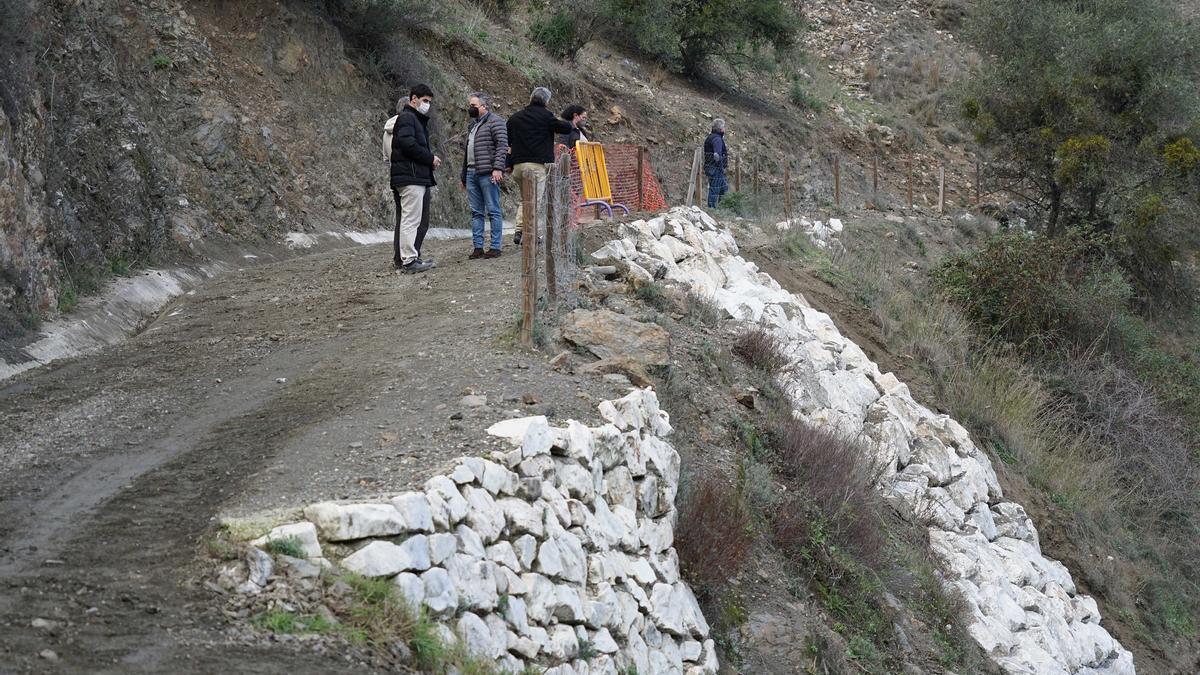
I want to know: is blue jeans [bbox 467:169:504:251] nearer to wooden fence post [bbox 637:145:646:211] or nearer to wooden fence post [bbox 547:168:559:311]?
wooden fence post [bbox 547:168:559:311]

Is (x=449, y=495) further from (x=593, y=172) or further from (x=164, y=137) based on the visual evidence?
(x=593, y=172)

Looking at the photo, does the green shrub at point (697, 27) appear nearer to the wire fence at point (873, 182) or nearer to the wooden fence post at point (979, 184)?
the wire fence at point (873, 182)

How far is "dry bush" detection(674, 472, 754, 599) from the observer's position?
27.6ft

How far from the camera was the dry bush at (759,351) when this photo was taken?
12.7 m

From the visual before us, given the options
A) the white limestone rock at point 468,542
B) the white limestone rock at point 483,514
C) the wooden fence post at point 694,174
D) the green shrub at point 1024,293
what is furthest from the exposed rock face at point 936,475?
the white limestone rock at point 468,542

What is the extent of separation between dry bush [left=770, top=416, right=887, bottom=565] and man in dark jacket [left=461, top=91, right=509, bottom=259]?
389 cm

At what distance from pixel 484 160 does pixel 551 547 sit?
6990 mm

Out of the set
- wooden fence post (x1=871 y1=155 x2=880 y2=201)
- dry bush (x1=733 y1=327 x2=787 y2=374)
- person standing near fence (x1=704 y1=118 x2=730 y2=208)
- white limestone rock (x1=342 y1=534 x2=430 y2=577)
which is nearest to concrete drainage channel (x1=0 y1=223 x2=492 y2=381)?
white limestone rock (x1=342 y1=534 x2=430 y2=577)

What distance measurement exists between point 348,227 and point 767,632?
10.9 meters

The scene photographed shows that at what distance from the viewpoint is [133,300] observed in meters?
11.9

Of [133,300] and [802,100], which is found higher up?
[133,300]

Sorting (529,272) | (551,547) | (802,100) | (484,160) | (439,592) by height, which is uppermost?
(484,160)

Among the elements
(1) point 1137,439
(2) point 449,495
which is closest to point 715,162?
(1) point 1137,439

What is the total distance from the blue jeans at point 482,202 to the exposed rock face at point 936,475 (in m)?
1.24
